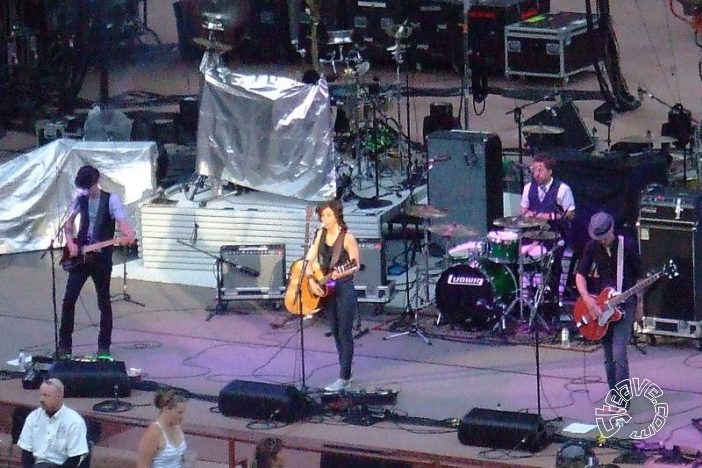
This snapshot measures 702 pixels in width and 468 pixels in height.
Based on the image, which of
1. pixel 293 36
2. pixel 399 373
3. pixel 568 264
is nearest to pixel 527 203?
pixel 568 264

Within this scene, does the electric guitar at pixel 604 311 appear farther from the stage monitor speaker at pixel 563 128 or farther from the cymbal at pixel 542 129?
the stage monitor speaker at pixel 563 128

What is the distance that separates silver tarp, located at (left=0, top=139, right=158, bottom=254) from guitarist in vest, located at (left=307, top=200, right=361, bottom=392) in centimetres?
441

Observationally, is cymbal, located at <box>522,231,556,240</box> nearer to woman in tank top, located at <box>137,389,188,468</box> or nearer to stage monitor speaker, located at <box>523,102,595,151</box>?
stage monitor speaker, located at <box>523,102,595,151</box>

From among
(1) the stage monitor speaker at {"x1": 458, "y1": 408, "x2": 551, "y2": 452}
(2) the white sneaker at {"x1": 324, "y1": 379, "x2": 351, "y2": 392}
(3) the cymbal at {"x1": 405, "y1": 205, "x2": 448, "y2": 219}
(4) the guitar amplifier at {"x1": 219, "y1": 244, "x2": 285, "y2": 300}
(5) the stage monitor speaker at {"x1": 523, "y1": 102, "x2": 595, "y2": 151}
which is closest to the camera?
(1) the stage monitor speaker at {"x1": 458, "y1": 408, "x2": 551, "y2": 452}

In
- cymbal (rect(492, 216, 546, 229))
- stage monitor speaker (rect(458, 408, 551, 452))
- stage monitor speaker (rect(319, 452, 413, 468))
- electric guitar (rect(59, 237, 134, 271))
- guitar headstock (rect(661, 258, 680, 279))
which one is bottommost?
stage monitor speaker (rect(458, 408, 551, 452))

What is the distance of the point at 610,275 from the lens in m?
11.6

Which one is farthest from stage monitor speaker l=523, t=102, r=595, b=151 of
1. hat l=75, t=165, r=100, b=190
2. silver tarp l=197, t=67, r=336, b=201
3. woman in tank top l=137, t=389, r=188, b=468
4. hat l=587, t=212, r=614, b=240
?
woman in tank top l=137, t=389, r=188, b=468

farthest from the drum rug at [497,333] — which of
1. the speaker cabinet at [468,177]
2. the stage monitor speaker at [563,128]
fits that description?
the stage monitor speaker at [563,128]

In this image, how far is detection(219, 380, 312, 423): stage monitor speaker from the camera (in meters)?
11.9

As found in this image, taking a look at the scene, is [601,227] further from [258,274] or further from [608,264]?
[258,274]

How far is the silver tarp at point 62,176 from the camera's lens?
16375 mm

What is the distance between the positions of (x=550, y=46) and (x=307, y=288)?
10530 millimetres

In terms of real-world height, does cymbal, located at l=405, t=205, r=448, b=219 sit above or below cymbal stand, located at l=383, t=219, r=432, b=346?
above

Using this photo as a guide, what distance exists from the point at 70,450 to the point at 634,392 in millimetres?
4318
